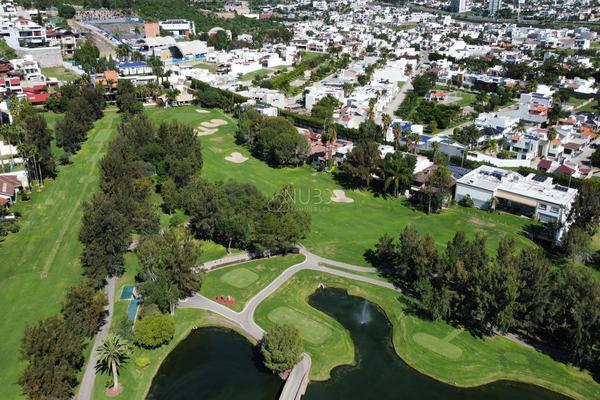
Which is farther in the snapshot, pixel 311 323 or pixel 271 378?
pixel 311 323

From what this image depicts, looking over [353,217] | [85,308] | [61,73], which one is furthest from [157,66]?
[85,308]

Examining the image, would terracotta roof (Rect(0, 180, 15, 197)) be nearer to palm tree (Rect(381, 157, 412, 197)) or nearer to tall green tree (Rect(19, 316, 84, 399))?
tall green tree (Rect(19, 316, 84, 399))

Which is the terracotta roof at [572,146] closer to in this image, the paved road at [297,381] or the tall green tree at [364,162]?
the tall green tree at [364,162]

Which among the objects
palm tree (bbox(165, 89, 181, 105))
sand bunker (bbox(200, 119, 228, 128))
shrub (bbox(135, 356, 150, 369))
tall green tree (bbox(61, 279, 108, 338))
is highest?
palm tree (bbox(165, 89, 181, 105))

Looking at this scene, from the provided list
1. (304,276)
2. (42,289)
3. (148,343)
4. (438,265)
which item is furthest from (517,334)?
(42,289)

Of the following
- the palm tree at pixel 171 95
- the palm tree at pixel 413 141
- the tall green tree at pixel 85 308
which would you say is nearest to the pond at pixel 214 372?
the tall green tree at pixel 85 308

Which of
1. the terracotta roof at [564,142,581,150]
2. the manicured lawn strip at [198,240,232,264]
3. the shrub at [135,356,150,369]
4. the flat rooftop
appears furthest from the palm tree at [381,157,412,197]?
the shrub at [135,356,150,369]

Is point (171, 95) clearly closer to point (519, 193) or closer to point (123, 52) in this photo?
point (123, 52)
